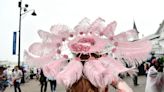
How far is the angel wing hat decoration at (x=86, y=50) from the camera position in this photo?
335 cm

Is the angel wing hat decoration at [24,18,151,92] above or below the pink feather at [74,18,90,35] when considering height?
below

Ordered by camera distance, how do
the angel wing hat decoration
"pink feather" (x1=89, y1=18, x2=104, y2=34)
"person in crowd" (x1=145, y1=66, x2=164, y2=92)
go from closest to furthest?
the angel wing hat decoration, "pink feather" (x1=89, y1=18, x2=104, y2=34), "person in crowd" (x1=145, y1=66, x2=164, y2=92)

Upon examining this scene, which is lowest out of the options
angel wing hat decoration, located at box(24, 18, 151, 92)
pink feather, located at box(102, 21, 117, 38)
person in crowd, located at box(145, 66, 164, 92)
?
person in crowd, located at box(145, 66, 164, 92)

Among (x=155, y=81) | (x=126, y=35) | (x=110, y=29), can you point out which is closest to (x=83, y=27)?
(x=110, y=29)

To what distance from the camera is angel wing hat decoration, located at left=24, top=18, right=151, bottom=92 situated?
3.35 m

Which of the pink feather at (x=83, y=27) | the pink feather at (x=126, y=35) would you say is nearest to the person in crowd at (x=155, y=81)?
the pink feather at (x=126, y=35)

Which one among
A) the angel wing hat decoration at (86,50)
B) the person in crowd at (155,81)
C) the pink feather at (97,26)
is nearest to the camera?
the angel wing hat decoration at (86,50)

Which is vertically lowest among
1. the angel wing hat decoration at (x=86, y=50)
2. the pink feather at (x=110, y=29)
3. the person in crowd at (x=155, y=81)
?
the person in crowd at (x=155, y=81)

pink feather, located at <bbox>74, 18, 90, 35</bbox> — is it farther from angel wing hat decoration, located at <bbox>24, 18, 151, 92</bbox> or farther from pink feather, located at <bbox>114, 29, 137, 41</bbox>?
pink feather, located at <bbox>114, 29, 137, 41</bbox>

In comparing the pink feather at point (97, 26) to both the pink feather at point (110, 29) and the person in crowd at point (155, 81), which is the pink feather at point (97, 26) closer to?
the pink feather at point (110, 29)

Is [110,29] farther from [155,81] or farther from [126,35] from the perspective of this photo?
[155,81]

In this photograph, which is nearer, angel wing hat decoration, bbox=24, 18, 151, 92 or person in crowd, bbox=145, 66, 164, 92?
angel wing hat decoration, bbox=24, 18, 151, 92

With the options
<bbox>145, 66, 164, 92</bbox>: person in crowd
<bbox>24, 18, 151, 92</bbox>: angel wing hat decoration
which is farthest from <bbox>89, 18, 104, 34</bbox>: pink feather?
<bbox>145, 66, 164, 92</bbox>: person in crowd

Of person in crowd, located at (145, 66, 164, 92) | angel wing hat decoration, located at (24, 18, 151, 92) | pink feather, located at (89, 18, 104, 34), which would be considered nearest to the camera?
angel wing hat decoration, located at (24, 18, 151, 92)
